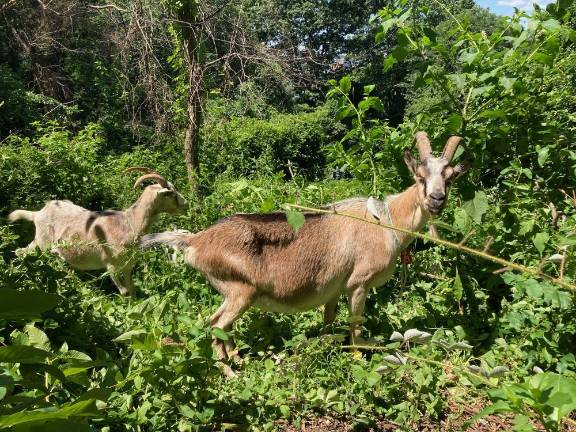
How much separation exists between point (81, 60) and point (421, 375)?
14620mm

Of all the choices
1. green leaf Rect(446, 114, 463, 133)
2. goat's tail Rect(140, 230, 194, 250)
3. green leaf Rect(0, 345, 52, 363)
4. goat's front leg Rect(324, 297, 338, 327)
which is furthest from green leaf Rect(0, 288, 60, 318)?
goat's front leg Rect(324, 297, 338, 327)

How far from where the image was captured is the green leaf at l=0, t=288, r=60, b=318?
2.13ft

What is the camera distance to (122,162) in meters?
8.93

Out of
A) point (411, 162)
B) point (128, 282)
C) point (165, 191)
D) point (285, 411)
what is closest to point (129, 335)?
point (285, 411)

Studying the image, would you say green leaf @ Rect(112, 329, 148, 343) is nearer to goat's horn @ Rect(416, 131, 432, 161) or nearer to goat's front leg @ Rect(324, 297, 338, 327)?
goat's front leg @ Rect(324, 297, 338, 327)

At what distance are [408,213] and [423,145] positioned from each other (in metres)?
0.58

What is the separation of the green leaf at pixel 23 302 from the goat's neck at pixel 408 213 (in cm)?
357

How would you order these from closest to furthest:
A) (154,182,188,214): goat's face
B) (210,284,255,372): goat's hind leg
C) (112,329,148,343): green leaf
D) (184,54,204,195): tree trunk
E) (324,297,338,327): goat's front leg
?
(112,329,148,343): green leaf → (210,284,255,372): goat's hind leg → (324,297,338,327): goat's front leg → (154,182,188,214): goat's face → (184,54,204,195): tree trunk

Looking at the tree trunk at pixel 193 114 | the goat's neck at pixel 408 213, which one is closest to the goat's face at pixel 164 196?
the tree trunk at pixel 193 114

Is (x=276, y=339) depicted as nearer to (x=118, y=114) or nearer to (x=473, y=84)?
(x=473, y=84)

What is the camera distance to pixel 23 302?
670 mm

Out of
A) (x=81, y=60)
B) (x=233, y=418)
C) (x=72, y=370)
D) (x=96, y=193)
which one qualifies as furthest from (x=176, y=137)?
(x=81, y=60)

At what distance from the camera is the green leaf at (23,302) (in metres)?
0.65

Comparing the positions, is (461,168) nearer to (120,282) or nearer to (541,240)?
(541,240)
